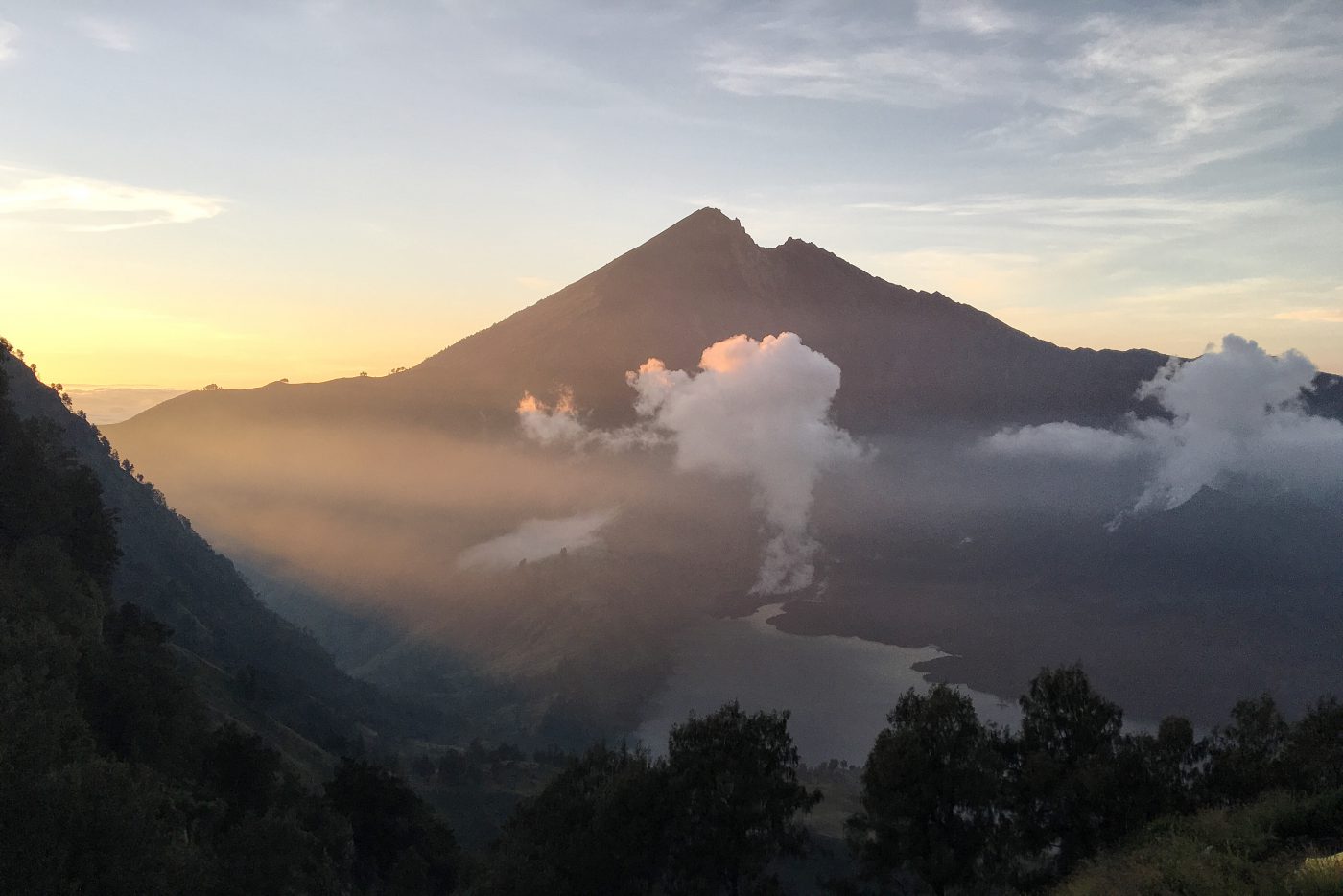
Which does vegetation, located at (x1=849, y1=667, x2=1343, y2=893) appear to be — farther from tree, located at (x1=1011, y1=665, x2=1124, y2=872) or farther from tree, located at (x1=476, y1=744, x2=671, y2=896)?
tree, located at (x1=476, y1=744, x2=671, y2=896)

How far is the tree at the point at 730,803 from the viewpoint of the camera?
4175cm

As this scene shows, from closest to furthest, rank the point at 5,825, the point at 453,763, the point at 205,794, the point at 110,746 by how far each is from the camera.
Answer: the point at 5,825, the point at 110,746, the point at 205,794, the point at 453,763

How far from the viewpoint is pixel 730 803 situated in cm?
4206

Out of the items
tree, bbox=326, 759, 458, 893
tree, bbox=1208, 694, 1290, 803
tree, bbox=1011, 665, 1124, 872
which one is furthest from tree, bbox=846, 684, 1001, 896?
tree, bbox=326, 759, 458, 893

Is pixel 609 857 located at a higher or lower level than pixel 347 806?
higher

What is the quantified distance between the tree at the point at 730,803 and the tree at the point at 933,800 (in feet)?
12.9

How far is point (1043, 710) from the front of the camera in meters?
43.1

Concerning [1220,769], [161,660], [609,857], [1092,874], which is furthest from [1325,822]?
[161,660]

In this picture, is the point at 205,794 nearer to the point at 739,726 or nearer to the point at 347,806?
the point at 347,806

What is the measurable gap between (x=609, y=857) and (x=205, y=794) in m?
30.1

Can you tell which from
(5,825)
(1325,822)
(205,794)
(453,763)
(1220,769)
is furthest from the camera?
(453,763)

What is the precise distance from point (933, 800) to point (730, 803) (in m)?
9.38

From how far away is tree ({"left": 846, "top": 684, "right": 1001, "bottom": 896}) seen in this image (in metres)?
39.4

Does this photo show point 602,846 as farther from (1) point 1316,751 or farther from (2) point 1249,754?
(1) point 1316,751
